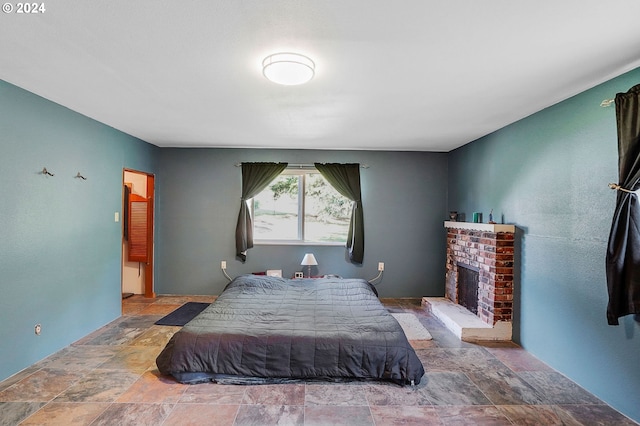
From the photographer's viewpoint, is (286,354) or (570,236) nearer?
(286,354)

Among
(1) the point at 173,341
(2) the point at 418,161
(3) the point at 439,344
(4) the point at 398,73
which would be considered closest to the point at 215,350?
(1) the point at 173,341

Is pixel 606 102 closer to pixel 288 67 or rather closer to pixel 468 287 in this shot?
pixel 288 67

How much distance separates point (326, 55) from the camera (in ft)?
6.43

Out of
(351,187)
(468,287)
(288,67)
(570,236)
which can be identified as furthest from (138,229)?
(570,236)

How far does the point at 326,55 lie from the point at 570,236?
8.06ft

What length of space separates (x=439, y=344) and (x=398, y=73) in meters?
2.67

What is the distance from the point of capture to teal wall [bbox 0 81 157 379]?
8.21 feet

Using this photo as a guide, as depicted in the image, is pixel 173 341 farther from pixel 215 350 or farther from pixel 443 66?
pixel 443 66

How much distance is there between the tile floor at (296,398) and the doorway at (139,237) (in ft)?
6.48

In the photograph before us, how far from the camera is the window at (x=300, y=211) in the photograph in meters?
5.08

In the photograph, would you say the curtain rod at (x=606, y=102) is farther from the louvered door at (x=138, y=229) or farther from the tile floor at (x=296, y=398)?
the louvered door at (x=138, y=229)

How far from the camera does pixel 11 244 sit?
8.24ft

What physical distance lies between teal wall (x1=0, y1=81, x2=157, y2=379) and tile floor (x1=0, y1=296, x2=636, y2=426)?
344 mm

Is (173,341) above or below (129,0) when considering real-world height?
below
